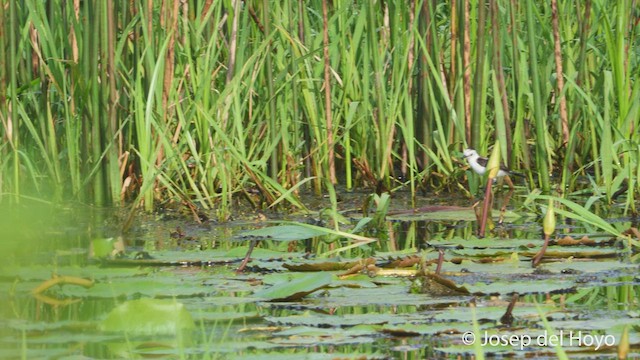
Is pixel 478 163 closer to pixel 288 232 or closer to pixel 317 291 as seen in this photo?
pixel 288 232

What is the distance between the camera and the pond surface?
6.70 feet

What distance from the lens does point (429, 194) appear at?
4426mm

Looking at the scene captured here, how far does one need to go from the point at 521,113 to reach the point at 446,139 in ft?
1.13

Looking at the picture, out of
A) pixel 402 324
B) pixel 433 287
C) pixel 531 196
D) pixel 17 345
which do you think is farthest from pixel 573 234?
pixel 17 345

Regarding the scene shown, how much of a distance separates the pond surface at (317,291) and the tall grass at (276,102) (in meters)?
0.36

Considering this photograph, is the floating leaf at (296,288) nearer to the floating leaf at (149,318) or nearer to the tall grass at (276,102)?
the floating leaf at (149,318)

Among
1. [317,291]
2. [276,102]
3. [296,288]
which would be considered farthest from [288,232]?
[276,102]

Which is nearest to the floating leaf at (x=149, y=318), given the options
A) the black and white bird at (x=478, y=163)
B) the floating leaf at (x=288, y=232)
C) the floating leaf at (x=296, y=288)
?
the floating leaf at (x=296, y=288)

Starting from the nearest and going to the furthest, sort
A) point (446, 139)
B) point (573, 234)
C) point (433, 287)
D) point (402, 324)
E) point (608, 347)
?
1. point (608, 347)
2. point (402, 324)
3. point (433, 287)
4. point (573, 234)
5. point (446, 139)

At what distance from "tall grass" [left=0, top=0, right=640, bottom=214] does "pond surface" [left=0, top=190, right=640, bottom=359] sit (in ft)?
1.19

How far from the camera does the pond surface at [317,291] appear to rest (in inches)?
80.4

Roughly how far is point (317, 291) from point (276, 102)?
1845 mm

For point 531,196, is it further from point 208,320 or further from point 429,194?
point 208,320

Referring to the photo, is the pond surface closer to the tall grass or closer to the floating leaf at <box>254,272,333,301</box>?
the floating leaf at <box>254,272,333,301</box>
